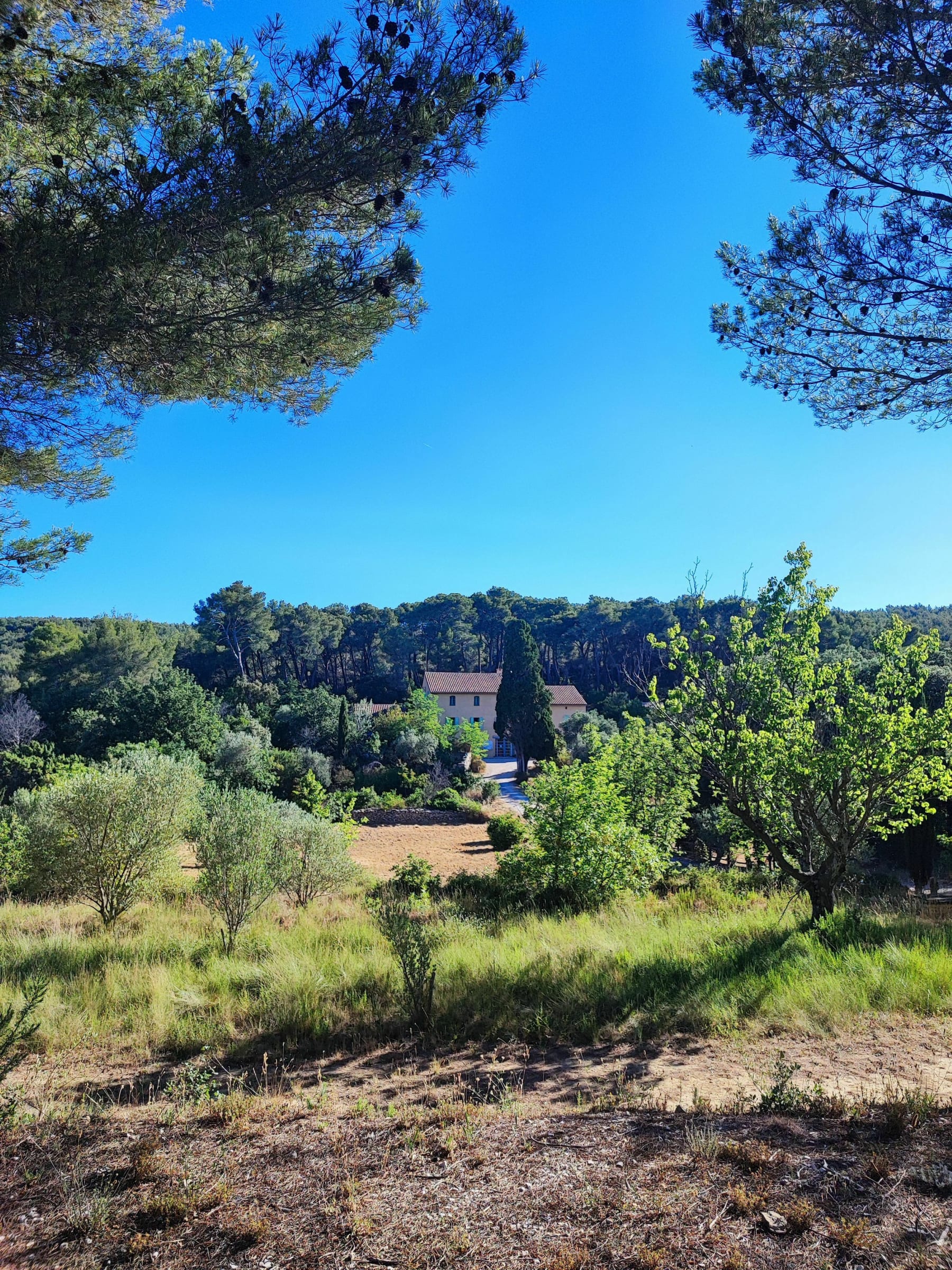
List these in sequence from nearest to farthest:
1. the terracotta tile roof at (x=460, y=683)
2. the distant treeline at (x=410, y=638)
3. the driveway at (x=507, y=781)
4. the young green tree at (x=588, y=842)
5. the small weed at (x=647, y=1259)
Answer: the small weed at (x=647, y=1259), the young green tree at (x=588, y=842), the driveway at (x=507, y=781), the terracotta tile roof at (x=460, y=683), the distant treeline at (x=410, y=638)

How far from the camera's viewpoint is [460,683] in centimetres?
5066

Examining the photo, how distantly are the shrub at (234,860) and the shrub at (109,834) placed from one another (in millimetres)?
1244

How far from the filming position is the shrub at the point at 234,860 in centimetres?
798

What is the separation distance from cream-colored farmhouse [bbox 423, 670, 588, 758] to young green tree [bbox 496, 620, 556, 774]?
11.5m

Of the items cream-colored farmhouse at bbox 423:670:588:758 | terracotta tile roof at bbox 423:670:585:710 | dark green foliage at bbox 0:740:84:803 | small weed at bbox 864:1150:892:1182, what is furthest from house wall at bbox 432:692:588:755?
small weed at bbox 864:1150:892:1182

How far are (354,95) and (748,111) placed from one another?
124 inches

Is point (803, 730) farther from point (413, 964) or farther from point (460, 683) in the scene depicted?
point (460, 683)

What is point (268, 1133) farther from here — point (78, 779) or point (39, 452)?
point (78, 779)

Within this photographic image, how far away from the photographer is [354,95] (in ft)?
15.5

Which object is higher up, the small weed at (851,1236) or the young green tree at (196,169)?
the young green tree at (196,169)

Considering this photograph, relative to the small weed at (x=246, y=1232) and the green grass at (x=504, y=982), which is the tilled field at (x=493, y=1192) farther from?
the green grass at (x=504, y=982)

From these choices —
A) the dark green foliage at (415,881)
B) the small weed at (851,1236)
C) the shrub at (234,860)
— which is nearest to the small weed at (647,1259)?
the small weed at (851,1236)

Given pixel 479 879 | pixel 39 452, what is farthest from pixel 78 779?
pixel 479 879

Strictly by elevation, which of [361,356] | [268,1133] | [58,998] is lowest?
[58,998]
